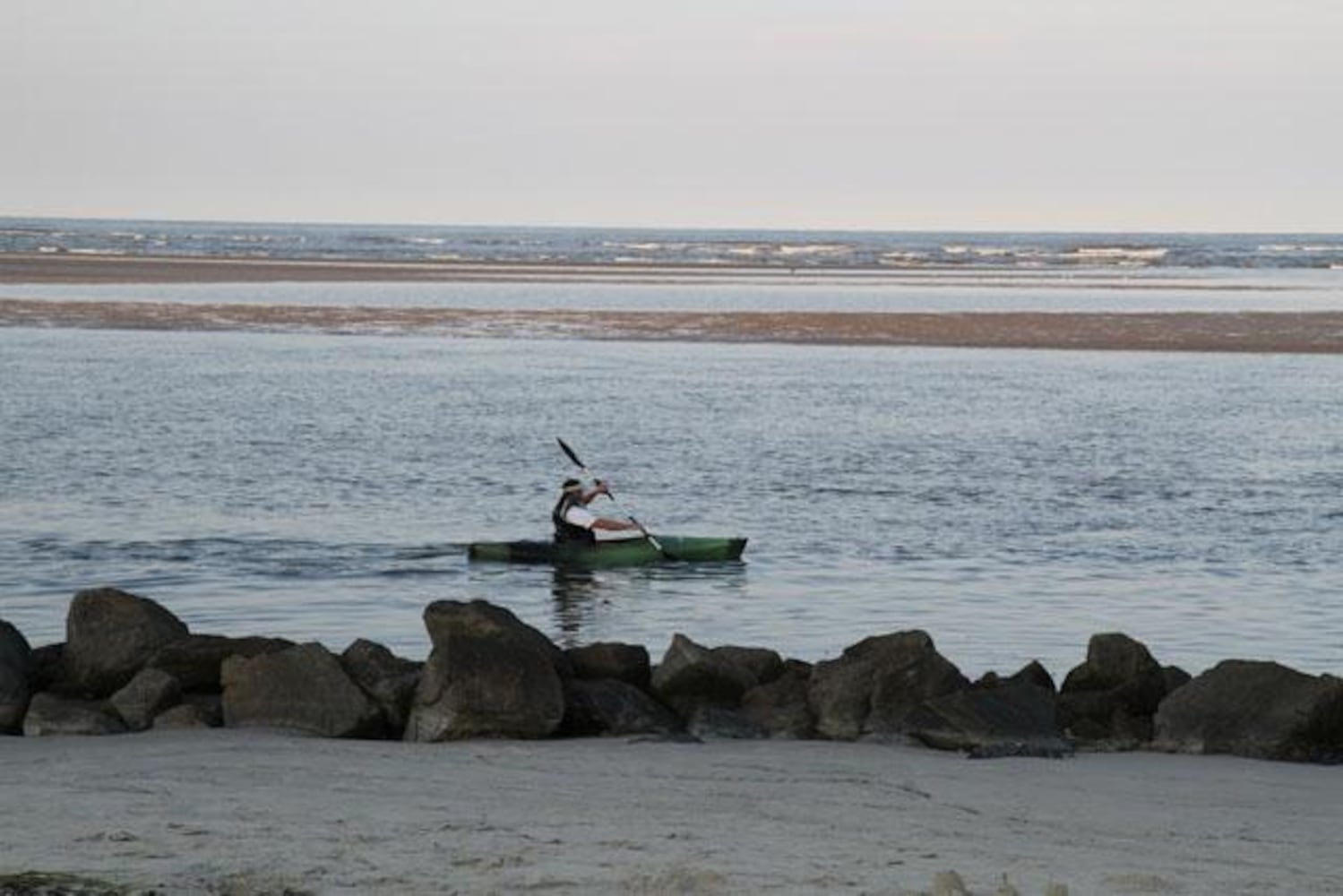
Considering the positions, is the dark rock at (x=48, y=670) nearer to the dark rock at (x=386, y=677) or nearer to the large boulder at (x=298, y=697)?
the large boulder at (x=298, y=697)

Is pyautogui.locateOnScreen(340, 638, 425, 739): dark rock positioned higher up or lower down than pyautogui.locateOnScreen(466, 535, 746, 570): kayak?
higher up

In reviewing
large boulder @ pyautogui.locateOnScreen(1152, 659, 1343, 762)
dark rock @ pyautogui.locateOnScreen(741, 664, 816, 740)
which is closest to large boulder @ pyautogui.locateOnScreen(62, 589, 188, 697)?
dark rock @ pyautogui.locateOnScreen(741, 664, 816, 740)

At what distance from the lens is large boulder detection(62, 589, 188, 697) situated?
48.6 ft

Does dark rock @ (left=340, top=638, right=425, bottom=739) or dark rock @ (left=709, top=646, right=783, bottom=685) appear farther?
dark rock @ (left=709, top=646, right=783, bottom=685)

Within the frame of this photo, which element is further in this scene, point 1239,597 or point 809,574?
point 809,574

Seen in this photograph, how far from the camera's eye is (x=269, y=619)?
19953mm

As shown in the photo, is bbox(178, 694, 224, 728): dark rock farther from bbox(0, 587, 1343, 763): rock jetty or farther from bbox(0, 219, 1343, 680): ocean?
bbox(0, 219, 1343, 680): ocean

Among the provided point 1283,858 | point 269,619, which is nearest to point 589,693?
point 1283,858

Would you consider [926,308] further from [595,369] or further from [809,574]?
[809,574]

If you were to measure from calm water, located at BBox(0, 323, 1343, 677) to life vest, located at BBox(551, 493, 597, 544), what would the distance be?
822 millimetres

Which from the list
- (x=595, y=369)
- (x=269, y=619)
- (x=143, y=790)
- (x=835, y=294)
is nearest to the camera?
(x=143, y=790)

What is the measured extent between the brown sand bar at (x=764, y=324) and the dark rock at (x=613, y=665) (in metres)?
44.9

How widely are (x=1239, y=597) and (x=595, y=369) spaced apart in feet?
96.7

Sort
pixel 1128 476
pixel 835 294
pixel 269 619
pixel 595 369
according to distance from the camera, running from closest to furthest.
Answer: pixel 269 619 < pixel 1128 476 < pixel 595 369 < pixel 835 294
